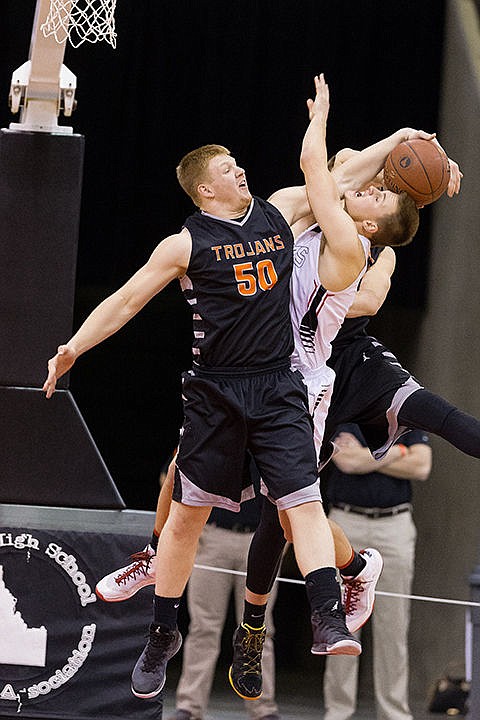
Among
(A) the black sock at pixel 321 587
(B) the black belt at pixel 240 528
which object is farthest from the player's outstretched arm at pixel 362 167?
(B) the black belt at pixel 240 528

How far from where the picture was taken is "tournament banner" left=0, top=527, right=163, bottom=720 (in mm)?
6062

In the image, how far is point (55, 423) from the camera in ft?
20.1

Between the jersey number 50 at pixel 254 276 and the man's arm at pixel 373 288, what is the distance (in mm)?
462

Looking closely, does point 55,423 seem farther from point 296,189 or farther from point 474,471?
point 474,471

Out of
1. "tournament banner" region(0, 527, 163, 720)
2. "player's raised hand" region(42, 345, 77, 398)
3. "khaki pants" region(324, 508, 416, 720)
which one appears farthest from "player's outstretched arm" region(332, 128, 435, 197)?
"khaki pants" region(324, 508, 416, 720)

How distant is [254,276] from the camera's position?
14.8 feet

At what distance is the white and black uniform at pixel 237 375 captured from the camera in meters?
4.48

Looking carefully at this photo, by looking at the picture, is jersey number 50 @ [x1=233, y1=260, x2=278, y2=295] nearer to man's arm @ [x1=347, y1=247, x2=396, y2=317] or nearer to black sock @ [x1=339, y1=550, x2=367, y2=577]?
man's arm @ [x1=347, y1=247, x2=396, y2=317]

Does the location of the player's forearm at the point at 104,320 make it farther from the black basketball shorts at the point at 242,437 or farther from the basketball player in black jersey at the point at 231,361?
the black basketball shorts at the point at 242,437

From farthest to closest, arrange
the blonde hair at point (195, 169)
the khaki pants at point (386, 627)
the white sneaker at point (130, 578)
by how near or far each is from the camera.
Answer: the khaki pants at point (386, 627), the white sneaker at point (130, 578), the blonde hair at point (195, 169)

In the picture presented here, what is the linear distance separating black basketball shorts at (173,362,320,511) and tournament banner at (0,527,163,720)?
1622 millimetres

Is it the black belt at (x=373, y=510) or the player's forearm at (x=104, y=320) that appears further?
the black belt at (x=373, y=510)

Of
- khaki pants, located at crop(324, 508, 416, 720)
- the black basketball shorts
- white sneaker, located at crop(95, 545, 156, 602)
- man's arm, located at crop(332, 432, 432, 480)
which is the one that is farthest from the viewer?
khaki pants, located at crop(324, 508, 416, 720)

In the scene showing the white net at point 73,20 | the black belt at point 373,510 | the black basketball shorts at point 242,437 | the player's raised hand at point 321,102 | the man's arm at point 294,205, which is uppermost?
the white net at point 73,20
